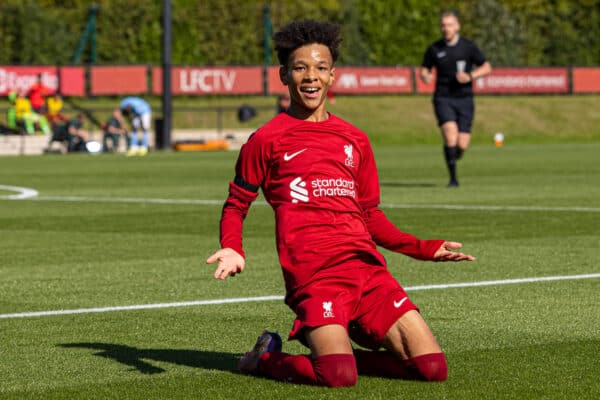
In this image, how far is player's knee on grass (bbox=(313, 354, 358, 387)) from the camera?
621 centimetres

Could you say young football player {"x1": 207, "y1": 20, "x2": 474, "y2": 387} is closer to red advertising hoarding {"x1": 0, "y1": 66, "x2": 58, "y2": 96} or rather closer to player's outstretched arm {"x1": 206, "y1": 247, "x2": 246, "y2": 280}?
player's outstretched arm {"x1": 206, "y1": 247, "x2": 246, "y2": 280}

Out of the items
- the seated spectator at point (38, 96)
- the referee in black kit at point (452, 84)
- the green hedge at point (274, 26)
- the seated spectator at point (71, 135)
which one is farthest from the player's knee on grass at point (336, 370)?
the green hedge at point (274, 26)

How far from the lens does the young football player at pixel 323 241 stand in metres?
6.41

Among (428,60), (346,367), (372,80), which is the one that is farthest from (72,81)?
(346,367)

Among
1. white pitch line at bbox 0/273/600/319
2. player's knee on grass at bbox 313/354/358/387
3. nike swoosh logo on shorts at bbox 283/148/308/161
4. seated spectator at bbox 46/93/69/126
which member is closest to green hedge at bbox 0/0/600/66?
seated spectator at bbox 46/93/69/126

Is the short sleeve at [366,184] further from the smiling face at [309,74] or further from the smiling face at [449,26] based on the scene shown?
the smiling face at [449,26]

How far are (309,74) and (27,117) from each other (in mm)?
34334

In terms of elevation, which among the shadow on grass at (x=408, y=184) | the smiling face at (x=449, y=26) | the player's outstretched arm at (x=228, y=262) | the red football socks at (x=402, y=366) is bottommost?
the shadow on grass at (x=408, y=184)

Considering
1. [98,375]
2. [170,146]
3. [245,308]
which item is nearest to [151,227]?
[245,308]

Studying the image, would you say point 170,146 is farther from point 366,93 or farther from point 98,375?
point 98,375

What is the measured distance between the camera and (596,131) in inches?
2160

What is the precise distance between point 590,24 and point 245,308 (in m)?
57.5

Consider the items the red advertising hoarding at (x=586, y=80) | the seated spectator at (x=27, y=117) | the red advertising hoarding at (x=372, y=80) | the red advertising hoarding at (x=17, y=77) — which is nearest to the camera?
the seated spectator at (x=27, y=117)

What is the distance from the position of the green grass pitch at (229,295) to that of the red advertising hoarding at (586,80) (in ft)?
124
